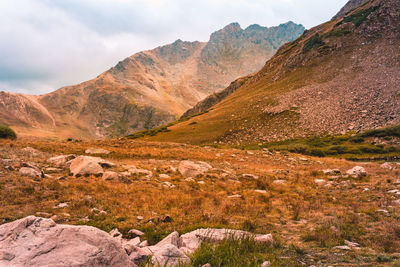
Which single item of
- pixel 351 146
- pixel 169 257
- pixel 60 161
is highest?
pixel 351 146

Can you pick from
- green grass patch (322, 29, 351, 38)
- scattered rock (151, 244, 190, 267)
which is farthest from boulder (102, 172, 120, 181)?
green grass patch (322, 29, 351, 38)

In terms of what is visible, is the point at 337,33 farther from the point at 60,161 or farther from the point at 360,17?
the point at 60,161

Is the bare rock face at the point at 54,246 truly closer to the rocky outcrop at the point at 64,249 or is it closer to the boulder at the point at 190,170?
the rocky outcrop at the point at 64,249

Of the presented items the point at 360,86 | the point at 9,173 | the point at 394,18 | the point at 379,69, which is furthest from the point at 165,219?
the point at 394,18

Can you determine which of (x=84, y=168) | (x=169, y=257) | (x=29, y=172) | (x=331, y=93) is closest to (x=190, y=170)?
(x=84, y=168)

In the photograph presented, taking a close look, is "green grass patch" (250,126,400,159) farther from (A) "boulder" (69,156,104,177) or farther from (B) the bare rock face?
(B) the bare rock face

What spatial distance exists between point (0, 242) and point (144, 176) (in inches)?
520

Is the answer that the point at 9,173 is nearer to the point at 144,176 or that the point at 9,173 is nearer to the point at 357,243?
the point at 144,176

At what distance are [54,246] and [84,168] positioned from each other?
12.7m

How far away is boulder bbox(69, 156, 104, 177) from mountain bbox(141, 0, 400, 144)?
5004 centimetres

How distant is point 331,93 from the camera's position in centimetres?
6644

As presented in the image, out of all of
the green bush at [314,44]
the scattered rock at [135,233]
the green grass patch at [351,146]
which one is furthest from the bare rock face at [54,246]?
the green bush at [314,44]

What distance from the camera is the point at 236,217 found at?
979cm

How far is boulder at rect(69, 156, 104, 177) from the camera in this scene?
15.1 metres
